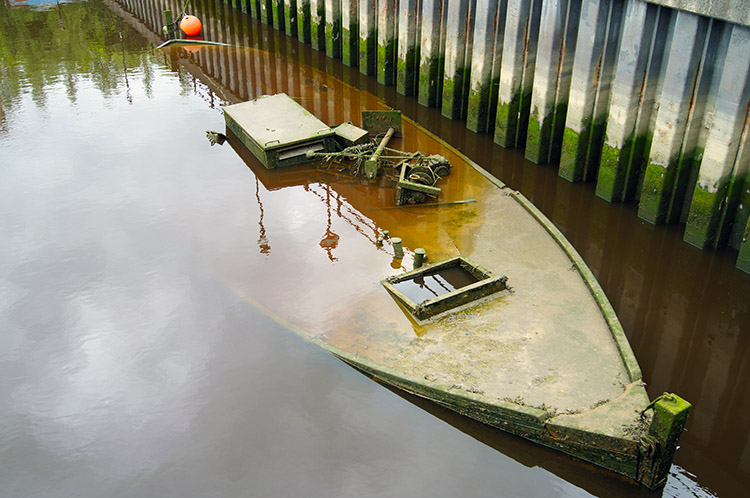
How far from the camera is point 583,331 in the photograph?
10359 millimetres

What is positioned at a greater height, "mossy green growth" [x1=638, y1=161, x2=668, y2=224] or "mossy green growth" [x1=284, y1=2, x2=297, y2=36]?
"mossy green growth" [x1=284, y1=2, x2=297, y2=36]

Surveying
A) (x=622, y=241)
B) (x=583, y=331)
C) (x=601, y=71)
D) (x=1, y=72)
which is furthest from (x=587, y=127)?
(x=1, y=72)

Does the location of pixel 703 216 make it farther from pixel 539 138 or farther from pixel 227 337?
pixel 227 337

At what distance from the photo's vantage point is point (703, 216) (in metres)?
13.3

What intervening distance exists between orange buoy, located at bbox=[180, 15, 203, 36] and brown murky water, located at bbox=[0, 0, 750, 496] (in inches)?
380

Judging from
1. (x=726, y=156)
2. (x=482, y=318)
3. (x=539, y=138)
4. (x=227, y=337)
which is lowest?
(x=227, y=337)

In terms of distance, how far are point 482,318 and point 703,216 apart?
5.75 m

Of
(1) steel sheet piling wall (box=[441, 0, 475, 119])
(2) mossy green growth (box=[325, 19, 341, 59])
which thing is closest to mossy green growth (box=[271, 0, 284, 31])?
(2) mossy green growth (box=[325, 19, 341, 59])

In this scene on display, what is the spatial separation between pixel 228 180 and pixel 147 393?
7670mm

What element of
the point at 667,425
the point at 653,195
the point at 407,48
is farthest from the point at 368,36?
the point at 667,425

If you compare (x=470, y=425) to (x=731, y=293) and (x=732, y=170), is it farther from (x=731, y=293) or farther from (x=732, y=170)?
(x=732, y=170)

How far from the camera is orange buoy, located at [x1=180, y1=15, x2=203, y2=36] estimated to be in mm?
29203

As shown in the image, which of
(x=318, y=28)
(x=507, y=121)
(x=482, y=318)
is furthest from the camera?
(x=318, y=28)

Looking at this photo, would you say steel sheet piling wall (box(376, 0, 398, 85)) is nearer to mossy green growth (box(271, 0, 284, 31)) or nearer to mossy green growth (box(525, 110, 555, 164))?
mossy green growth (box(525, 110, 555, 164))
